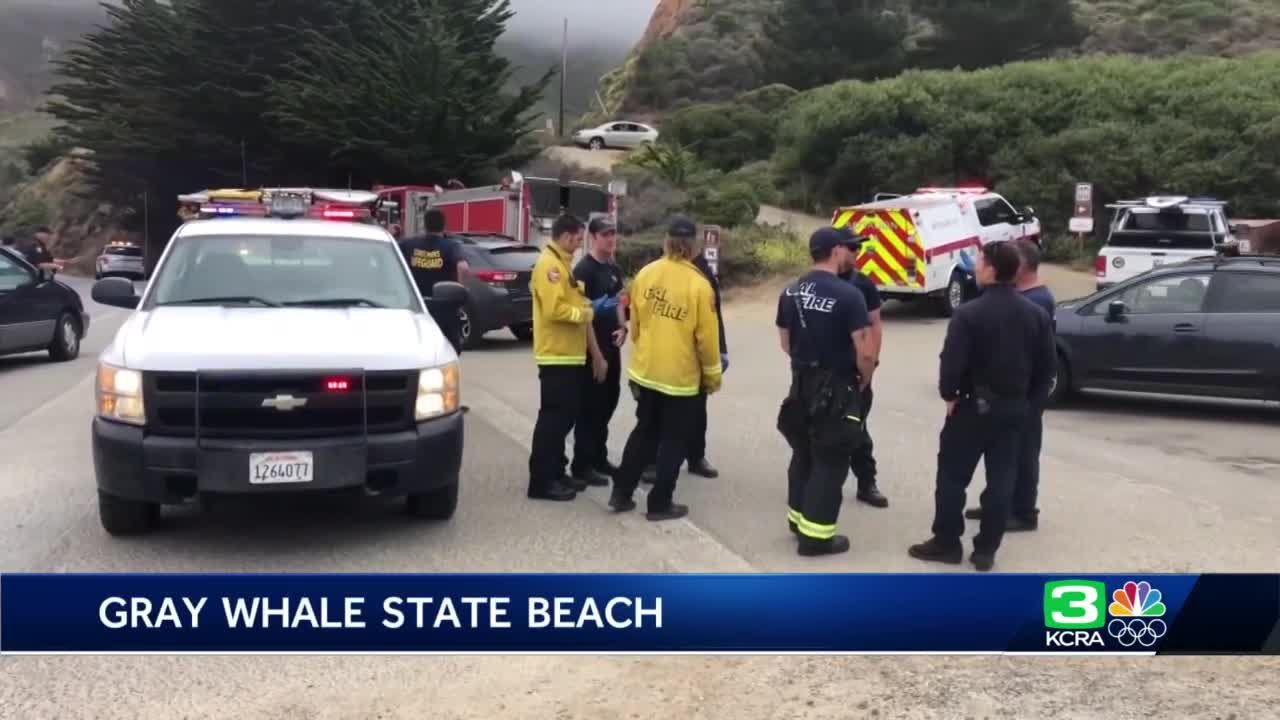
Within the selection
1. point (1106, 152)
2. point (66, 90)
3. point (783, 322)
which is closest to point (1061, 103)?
point (1106, 152)

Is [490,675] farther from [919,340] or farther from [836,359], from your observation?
[919,340]

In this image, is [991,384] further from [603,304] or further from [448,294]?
[448,294]

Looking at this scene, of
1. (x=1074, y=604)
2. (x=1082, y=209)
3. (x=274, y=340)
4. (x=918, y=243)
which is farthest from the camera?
(x=1082, y=209)

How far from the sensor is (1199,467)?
29.9 feet

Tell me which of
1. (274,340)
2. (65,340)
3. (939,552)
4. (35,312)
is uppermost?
(274,340)

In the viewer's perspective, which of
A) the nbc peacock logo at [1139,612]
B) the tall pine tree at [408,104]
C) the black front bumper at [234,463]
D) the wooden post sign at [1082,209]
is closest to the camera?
the nbc peacock logo at [1139,612]

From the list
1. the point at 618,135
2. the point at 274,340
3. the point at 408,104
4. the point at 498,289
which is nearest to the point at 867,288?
the point at 274,340

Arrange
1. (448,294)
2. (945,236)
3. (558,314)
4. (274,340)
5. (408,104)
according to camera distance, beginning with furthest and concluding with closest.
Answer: (408,104) < (945,236) < (448,294) < (558,314) < (274,340)

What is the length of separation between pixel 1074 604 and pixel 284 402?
3.79m

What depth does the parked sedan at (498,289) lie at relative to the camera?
16.9m

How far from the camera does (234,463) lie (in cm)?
589

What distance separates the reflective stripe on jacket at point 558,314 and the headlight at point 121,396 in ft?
7.40

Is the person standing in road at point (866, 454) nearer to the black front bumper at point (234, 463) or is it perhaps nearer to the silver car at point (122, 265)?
the black front bumper at point (234, 463)

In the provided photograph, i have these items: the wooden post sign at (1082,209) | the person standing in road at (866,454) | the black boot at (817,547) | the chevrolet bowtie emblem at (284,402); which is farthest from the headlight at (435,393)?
the wooden post sign at (1082,209)
